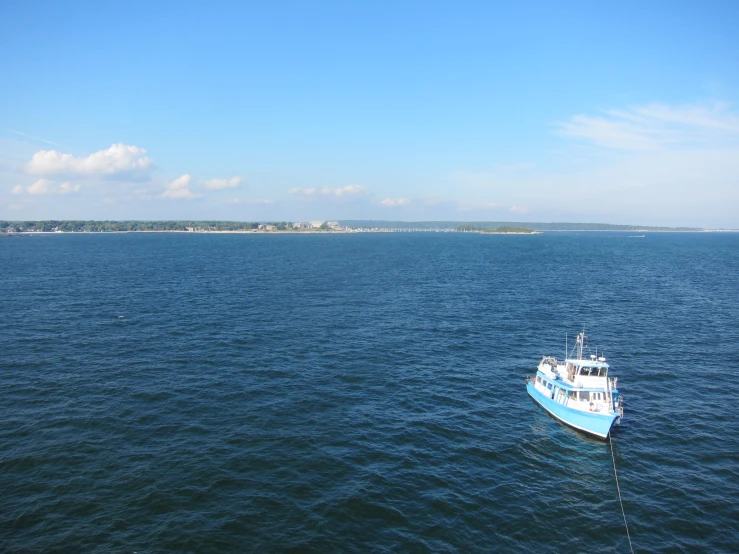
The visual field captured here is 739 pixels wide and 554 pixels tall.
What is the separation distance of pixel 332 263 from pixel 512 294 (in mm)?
94002

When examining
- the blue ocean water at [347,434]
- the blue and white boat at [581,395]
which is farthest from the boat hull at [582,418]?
the blue ocean water at [347,434]

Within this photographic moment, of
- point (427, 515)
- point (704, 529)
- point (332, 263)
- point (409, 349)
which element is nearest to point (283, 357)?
point (409, 349)

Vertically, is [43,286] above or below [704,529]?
above

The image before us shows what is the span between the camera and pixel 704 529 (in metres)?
34.2

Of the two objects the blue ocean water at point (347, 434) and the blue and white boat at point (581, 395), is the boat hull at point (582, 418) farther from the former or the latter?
the blue ocean water at point (347, 434)

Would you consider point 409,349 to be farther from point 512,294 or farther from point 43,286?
point 43,286

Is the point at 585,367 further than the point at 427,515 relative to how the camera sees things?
Yes

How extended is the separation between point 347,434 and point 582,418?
1057 inches

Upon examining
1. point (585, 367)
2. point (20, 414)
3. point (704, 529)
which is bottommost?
point (704, 529)

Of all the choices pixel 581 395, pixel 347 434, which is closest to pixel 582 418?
pixel 581 395

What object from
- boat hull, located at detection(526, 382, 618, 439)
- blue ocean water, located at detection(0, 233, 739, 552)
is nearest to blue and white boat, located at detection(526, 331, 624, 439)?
boat hull, located at detection(526, 382, 618, 439)

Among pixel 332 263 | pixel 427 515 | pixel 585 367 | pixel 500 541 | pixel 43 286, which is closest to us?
→ pixel 500 541

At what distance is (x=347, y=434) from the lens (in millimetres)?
46156

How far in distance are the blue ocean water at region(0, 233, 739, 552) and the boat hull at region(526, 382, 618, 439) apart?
1.63m
